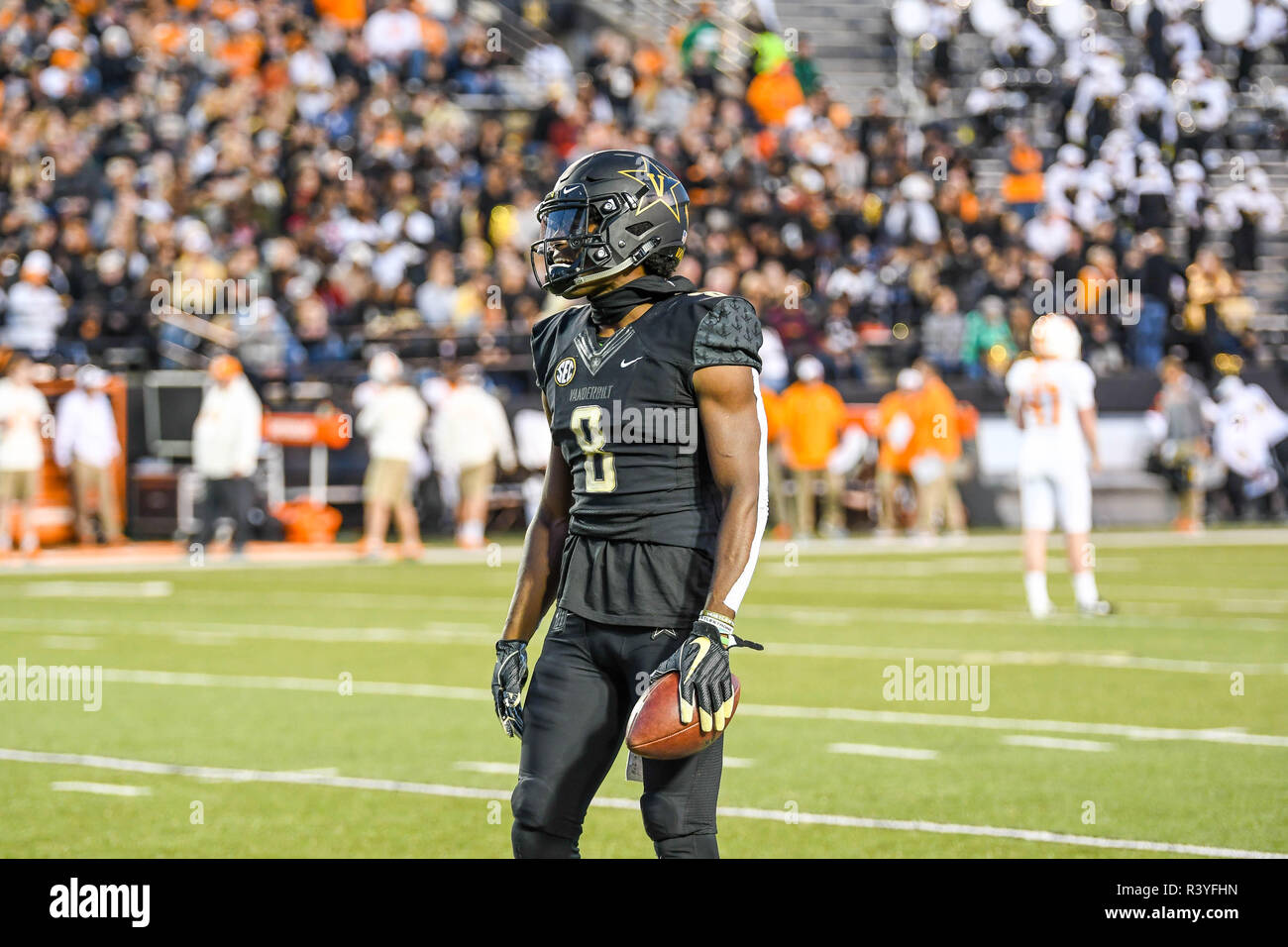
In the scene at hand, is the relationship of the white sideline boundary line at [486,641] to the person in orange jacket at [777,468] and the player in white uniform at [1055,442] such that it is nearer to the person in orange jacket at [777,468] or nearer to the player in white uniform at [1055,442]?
the player in white uniform at [1055,442]

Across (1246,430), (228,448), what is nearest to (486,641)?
(228,448)

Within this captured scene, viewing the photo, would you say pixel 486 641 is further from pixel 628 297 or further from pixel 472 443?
pixel 628 297

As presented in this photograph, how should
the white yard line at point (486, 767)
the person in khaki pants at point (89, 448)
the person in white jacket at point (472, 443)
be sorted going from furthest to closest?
the person in khaki pants at point (89, 448), the person in white jacket at point (472, 443), the white yard line at point (486, 767)

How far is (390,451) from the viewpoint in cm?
2091

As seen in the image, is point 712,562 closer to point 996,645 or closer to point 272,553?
point 996,645

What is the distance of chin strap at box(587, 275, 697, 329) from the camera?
4.82 metres

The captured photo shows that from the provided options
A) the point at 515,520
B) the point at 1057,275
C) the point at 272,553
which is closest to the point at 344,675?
the point at 272,553

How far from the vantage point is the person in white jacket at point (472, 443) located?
70.3ft

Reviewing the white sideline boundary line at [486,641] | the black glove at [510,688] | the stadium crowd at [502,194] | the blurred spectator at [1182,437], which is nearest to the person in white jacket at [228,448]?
the stadium crowd at [502,194]

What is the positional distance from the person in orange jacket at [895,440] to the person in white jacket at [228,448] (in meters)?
7.22

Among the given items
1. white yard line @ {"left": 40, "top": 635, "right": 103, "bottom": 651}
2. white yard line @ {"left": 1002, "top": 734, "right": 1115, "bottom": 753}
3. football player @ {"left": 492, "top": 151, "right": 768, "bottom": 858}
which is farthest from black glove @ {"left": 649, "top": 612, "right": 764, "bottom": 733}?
white yard line @ {"left": 40, "top": 635, "right": 103, "bottom": 651}

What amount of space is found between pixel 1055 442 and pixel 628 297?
980cm

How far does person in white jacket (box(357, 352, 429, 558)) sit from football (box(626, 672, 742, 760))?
16.4 m

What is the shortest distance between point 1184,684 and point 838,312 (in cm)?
1433
